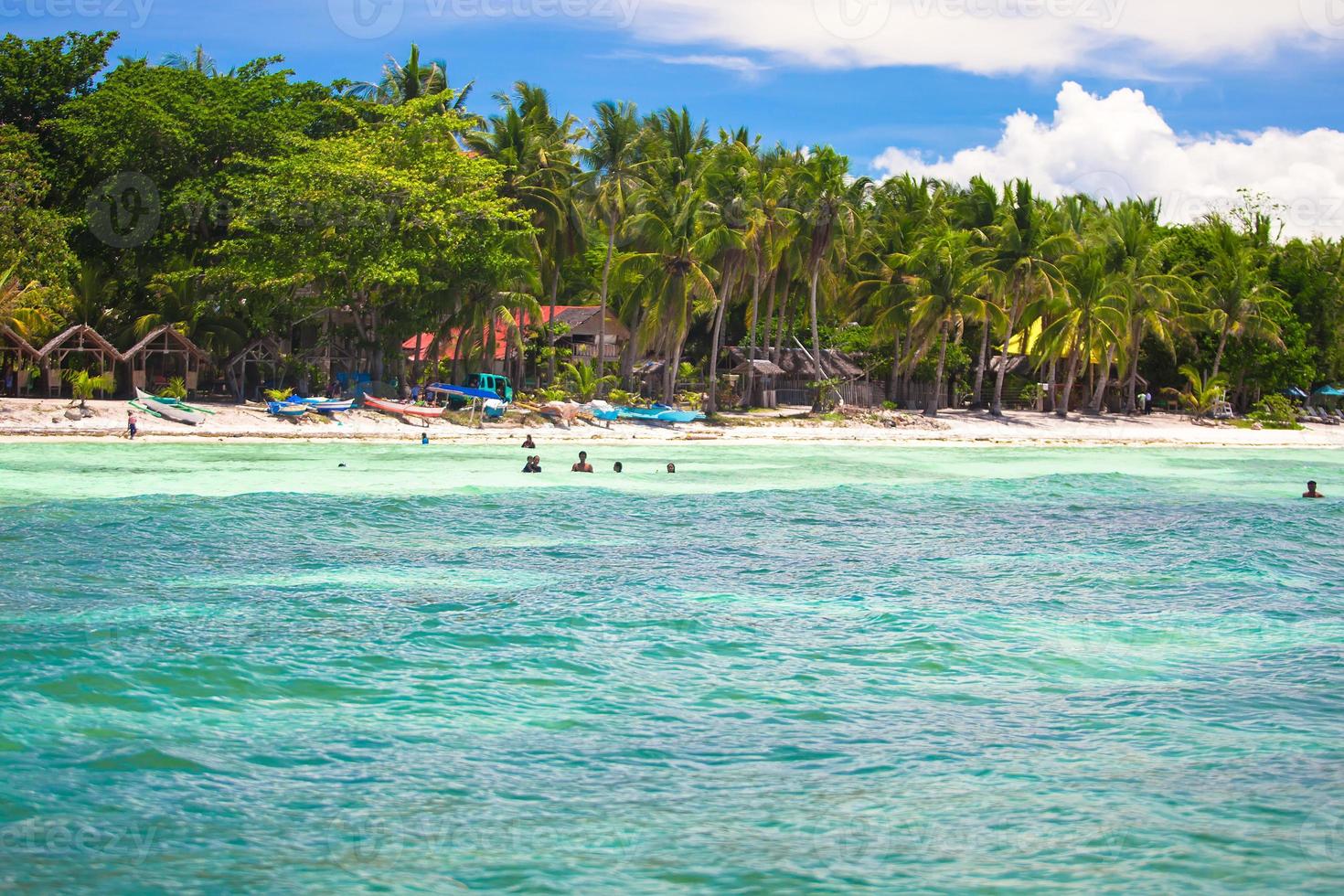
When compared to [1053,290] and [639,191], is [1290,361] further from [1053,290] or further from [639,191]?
[639,191]

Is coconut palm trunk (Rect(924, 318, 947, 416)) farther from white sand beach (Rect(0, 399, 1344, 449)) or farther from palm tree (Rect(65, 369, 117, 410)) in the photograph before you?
palm tree (Rect(65, 369, 117, 410))

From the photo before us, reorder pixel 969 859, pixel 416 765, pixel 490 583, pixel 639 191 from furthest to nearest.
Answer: pixel 639 191
pixel 490 583
pixel 416 765
pixel 969 859

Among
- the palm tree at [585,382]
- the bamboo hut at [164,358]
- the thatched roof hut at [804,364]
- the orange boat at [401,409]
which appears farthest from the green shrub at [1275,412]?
the bamboo hut at [164,358]

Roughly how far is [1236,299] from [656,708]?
4865 centimetres

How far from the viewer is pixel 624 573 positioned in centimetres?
1416

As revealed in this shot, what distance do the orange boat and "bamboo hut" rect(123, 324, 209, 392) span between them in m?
5.89

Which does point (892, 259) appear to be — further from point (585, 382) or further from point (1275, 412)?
point (1275, 412)

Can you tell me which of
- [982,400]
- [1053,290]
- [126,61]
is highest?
[126,61]

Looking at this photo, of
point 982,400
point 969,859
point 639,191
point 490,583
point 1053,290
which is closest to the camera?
point 969,859

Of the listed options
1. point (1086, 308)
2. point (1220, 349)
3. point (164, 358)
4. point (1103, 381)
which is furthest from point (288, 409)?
point (1220, 349)

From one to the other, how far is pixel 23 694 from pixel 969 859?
6.62 meters

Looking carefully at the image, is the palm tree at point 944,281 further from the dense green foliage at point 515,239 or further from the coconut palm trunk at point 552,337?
the coconut palm trunk at point 552,337

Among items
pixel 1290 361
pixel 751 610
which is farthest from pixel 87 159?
pixel 1290 361

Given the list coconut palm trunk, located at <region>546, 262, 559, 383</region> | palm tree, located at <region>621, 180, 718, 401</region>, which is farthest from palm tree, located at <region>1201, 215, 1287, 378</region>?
coconut palm trunk, located at <region>546, 262, 559, 383</region>
